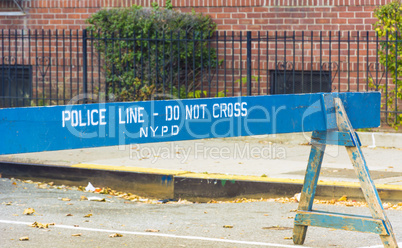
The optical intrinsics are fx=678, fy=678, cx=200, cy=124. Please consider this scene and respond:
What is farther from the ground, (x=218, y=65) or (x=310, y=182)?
(x=218, y=65)

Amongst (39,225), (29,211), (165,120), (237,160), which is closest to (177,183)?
(237,160)

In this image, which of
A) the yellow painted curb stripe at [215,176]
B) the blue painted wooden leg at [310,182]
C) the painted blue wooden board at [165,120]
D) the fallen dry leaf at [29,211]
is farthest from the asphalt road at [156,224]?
the painted blue wooden board at [165,120]

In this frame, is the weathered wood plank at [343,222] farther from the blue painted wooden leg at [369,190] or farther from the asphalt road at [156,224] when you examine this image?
the asphalt road at [156,224]

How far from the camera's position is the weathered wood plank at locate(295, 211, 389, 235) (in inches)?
201

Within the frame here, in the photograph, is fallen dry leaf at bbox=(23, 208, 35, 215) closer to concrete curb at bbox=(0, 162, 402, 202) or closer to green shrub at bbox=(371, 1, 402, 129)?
concrete curb at bbox=(0, 162, 402, 202)

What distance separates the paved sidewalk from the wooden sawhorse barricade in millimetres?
2205

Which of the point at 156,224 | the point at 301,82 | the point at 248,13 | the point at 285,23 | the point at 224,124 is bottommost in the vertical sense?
the point at 156,224

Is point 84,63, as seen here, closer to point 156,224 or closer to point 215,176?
point 215,176

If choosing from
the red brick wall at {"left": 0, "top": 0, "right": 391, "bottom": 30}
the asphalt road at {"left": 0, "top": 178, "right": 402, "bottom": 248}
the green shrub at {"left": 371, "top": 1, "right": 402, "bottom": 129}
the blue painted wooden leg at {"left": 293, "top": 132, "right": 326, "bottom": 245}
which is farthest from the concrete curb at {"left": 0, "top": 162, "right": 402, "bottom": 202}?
the red brick wall at {"left": 0, "top": 0, "right": 391, "bottom": 30}

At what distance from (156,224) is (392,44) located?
621 centimetres

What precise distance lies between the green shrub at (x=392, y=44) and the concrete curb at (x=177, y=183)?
148 inches

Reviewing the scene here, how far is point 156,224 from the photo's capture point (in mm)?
6551

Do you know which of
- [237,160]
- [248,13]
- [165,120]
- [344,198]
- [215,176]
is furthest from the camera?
[248,13]

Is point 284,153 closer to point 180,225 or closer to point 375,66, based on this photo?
point 375,66
